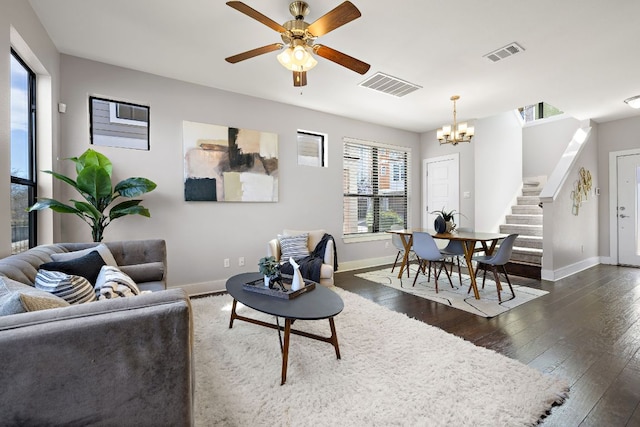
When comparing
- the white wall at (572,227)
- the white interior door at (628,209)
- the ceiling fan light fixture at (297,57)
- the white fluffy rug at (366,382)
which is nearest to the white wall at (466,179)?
the white wall at (572,227)

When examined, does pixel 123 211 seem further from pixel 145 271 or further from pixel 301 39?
pixel 301 39

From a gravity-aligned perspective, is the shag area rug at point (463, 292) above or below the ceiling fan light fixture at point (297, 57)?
below

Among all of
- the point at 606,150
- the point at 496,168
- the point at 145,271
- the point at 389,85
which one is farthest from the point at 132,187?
the point at 606,150

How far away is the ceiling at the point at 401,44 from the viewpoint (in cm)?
232

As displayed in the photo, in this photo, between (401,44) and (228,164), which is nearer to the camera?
(401,44)

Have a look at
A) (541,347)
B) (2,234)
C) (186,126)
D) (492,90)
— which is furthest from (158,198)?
(492,90)

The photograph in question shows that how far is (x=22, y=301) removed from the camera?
1.06m

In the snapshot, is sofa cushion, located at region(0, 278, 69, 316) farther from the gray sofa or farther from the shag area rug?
the shag area rug

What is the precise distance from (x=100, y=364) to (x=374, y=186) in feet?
16.9

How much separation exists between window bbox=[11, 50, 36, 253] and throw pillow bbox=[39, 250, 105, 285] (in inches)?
33.4

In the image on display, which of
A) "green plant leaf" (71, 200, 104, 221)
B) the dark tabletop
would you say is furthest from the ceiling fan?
"green plant leaf" (71, 200, 104, 221)

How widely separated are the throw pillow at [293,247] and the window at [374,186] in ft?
5.13

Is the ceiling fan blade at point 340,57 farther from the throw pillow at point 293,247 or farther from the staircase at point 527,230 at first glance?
the staircase at point 527,230

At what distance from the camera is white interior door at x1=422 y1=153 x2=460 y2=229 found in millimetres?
5609
